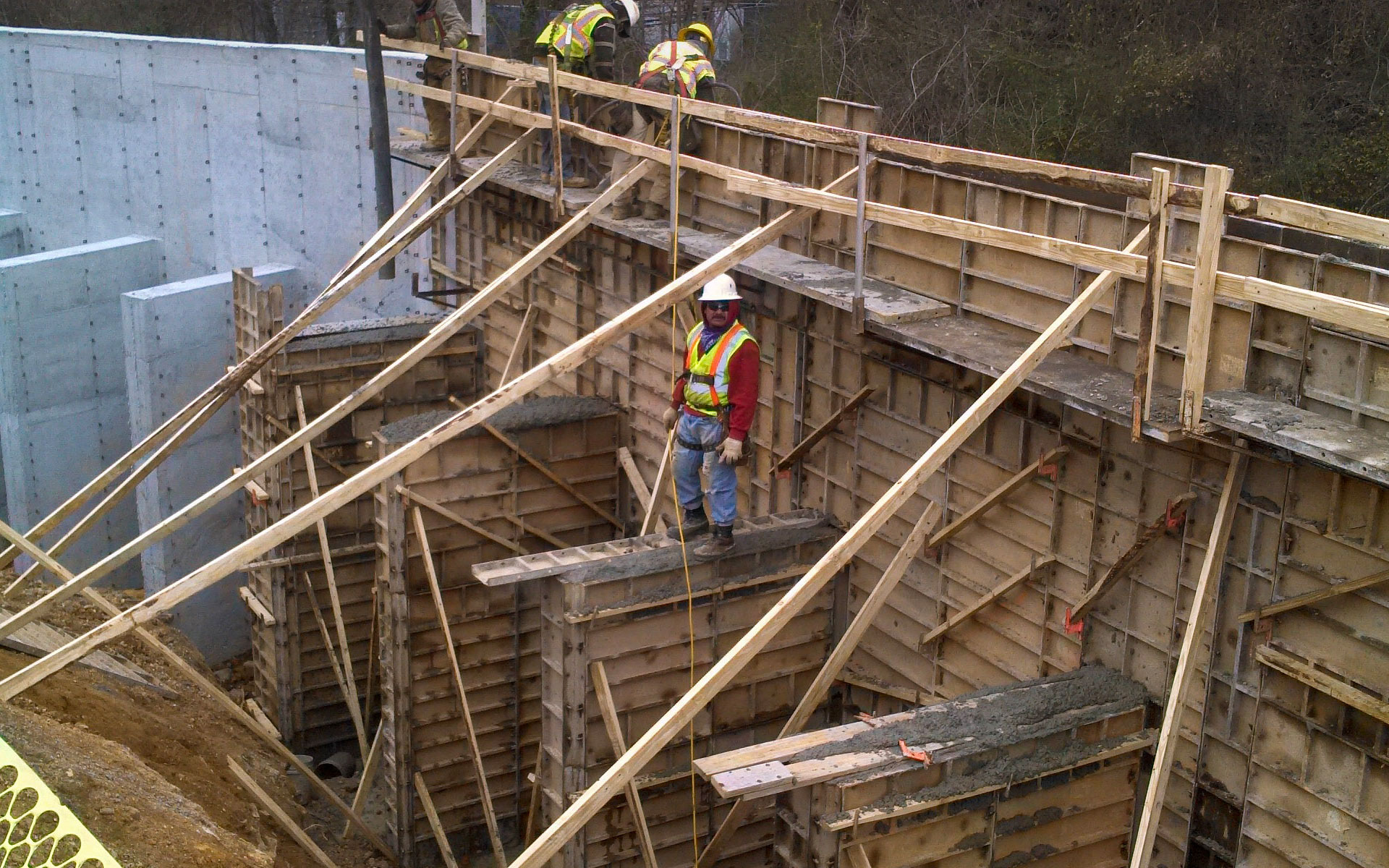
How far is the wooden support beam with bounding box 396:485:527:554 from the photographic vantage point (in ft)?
38.5

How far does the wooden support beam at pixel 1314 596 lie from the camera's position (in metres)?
6.77

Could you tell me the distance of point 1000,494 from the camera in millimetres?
8961

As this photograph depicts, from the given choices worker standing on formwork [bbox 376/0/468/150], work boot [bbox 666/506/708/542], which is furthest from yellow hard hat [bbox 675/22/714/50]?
work boot [bbox 666/506/708/542]

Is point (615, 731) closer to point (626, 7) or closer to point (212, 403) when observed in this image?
point (212, 403)

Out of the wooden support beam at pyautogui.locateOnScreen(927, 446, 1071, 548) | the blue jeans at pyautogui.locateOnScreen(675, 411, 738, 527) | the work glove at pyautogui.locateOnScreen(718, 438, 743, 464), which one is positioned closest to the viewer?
the wooden support beam at pyautogui.locateOnScreen(927, 446, 1071, 548)

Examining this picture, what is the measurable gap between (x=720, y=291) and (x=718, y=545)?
6.21 ft

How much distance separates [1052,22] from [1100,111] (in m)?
2.78

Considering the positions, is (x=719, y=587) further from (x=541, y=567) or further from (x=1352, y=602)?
(x=1352, y=602)

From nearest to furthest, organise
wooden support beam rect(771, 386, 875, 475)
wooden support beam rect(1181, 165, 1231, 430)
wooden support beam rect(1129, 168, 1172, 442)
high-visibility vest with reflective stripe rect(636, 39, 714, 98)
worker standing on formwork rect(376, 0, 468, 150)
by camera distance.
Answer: wooden support beam rect(1181, 165, 1231, 430) < wooden support beam rect(1129, 168, 1172, 442) < wooden support beam rect(771, 386, 875, 475) < high-visibility vest with reflective stripe rect(636, 39, 714, 98) < worker standing on formwork rect(376, 0, 468, 150)

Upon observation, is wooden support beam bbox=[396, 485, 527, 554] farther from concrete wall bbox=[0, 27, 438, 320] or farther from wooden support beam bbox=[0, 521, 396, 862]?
concrete wall bbox=[0, 27, 438, 320]

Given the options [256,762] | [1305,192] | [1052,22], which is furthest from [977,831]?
[1052,22]

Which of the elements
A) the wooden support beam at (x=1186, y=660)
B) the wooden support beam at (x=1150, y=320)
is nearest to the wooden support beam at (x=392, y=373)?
the wooden support beam at (x=1150, y=320)

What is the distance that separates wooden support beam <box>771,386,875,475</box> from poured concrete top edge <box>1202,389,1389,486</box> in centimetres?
322

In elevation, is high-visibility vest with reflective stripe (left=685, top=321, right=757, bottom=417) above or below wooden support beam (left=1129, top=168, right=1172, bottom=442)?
below
